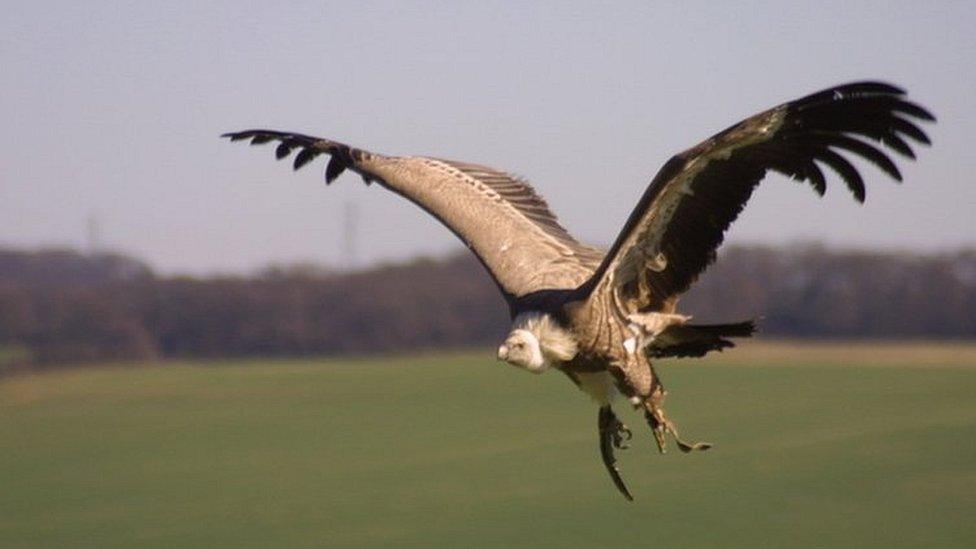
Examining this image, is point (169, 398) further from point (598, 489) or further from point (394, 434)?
point (598, 489)

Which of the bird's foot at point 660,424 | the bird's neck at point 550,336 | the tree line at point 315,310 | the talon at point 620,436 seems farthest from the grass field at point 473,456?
the bird's neck at point 550,336

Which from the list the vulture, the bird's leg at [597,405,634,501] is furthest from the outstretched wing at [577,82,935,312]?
the bird's leg at [597,405,634,501]

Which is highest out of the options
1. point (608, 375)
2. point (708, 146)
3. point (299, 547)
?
point (708, 146)

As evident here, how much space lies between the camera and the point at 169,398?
66688 millimetres

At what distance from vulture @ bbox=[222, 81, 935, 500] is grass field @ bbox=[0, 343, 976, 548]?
2820 centimetres

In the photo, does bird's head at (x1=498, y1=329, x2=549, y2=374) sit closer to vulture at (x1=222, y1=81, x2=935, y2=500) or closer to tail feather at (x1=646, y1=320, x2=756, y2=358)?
vulture at (x1=222, y1=81, x2=935, y2=500)

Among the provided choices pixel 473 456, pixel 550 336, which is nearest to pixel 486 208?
pixel 550 336

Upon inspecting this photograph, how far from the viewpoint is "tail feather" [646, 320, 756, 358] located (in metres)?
9.85

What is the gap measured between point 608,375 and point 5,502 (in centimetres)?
3888

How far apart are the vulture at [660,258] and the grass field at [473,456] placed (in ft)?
92.5

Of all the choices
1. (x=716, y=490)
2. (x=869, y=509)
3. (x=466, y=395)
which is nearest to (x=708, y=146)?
(x=869, y=509)

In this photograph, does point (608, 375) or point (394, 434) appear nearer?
point (608, 375)

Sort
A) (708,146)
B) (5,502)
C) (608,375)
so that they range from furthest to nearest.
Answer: (5,502) → (608,375) → (708,146)

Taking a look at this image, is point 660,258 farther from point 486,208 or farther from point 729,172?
point 486,208
